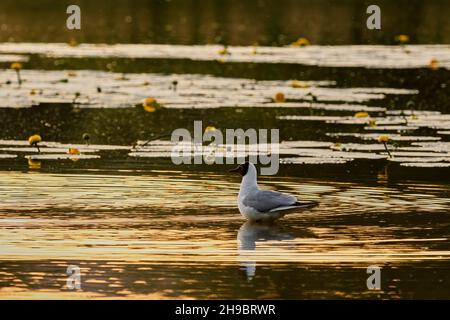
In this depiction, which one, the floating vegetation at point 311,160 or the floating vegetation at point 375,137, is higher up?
the floating vegetation at point 375,137

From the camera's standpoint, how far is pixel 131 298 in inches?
425

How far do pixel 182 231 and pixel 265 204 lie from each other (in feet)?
3.35

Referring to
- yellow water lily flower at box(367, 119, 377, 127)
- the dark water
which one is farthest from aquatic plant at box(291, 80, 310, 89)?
the dark water

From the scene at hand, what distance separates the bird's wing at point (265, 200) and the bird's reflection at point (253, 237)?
0.20m

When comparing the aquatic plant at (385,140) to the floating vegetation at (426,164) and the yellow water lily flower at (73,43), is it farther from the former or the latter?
the yellow water lily flower at (73,43)

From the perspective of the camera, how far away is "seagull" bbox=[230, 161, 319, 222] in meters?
13.7

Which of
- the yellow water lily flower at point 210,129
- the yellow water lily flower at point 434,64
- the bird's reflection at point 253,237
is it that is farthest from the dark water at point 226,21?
the bird's reflection at point 253,237

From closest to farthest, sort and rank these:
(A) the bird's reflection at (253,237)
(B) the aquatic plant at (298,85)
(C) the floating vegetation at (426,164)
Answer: (A) the bird's reflection at (253,237) < (C) the floating vegetation at (426,164) < (B) the aquatic plant at (298,85)

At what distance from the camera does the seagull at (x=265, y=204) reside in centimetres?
1367

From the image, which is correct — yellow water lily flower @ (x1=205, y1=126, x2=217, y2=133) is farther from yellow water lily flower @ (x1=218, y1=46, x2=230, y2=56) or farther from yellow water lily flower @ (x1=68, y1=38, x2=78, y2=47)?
yellow water lily flower @ (x1=68, y1=38, x2=78, y2=47)

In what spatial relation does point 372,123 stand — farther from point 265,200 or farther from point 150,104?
point 265,200

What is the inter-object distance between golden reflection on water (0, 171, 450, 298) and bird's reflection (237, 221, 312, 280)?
0.01 m
